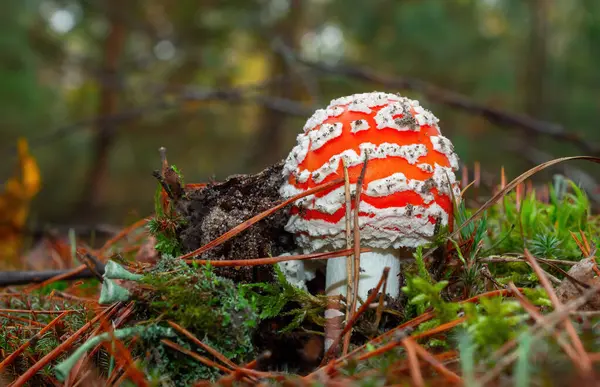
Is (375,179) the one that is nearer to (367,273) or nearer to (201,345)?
(367,273)

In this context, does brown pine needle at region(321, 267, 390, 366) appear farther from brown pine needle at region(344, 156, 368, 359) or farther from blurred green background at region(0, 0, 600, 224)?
blurred green background at region(0, 0, 600, 224)

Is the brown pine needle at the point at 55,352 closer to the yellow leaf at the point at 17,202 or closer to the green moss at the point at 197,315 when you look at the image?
the green moss at the point at 197,315

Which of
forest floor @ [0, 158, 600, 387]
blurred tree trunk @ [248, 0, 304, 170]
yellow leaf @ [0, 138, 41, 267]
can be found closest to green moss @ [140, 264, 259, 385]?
forest floor @ [0, 158, 600, 387]

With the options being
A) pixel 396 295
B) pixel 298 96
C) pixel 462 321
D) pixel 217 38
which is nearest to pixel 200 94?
pixel 396 295

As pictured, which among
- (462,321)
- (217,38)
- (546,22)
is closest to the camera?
(462,321)

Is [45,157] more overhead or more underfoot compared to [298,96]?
more underfoot

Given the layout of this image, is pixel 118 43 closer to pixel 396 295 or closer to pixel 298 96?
pixel 298 96
